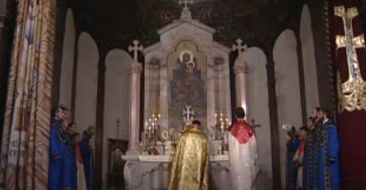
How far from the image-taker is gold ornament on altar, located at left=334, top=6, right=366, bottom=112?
646 centimetres

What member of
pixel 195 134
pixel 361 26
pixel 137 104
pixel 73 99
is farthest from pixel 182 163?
pixel 361 26

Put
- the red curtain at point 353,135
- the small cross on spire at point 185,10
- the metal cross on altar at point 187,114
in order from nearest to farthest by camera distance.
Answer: the red curtain at point 353,135, the metal cross on altar at point 187,114, the small cross on spire at point 185,10

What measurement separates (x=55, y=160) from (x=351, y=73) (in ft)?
14.9

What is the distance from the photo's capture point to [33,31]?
19.3ft

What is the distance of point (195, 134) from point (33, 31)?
345 cm

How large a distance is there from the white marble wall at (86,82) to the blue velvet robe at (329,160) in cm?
544

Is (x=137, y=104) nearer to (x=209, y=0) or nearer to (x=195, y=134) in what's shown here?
(x=195, y=134)

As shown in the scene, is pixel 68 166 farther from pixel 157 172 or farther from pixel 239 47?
pixel 239 47

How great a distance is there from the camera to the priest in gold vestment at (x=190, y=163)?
7.72 metres

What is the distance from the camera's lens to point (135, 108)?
970 cm

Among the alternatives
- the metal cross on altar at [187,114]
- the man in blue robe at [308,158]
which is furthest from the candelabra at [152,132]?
the man in blue robe at [308,158]

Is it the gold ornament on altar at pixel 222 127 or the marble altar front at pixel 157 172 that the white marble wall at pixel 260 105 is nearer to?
the gold ornament on altar at pixel 222 127

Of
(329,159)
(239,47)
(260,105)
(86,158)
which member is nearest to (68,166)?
(86,158)

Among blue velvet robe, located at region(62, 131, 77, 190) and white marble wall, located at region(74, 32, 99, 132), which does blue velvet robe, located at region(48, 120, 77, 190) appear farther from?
white marble wall, located at region(74, 32, 99, 132)
